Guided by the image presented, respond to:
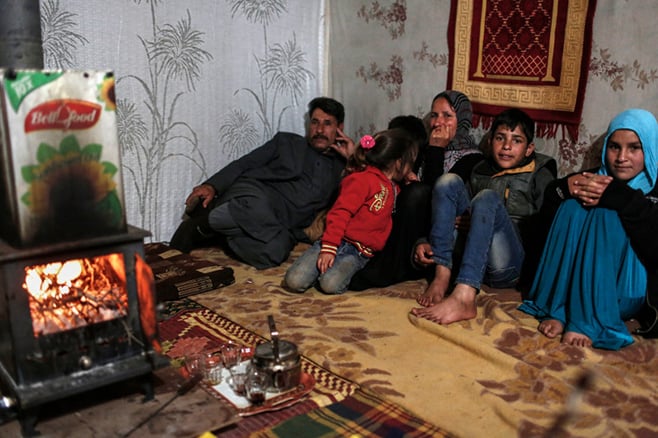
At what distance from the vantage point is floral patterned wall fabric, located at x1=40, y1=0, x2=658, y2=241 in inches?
112

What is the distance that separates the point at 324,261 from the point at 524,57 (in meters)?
1.47

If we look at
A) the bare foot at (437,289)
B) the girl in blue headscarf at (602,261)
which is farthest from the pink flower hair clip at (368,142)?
the girl in blue headscarf at (602,261)

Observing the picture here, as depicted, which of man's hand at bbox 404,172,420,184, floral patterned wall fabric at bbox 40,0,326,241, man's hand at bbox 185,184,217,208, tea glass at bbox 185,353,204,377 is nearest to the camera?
tea glass at bbox 185,353,204,377

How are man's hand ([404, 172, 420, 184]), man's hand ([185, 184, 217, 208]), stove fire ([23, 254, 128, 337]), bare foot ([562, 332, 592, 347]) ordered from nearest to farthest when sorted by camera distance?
stove fire ([23, 254, 128, 337])
bare foot ([562, 332, 592, 347])
man's hand ([404, 172, 420, 184])
man's hand ([185, 184, 217, 208])

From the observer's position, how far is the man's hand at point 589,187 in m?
2.30

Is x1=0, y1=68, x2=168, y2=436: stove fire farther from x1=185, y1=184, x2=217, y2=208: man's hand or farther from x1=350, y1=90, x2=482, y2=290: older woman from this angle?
x1=185, y1=184, x2=217, y2=208: man's hand

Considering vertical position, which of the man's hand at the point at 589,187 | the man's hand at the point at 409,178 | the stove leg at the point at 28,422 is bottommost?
the stove leg at the point at 28,422

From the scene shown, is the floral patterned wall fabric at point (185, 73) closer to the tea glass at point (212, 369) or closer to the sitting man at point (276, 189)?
the sitting man at point (276, 189)

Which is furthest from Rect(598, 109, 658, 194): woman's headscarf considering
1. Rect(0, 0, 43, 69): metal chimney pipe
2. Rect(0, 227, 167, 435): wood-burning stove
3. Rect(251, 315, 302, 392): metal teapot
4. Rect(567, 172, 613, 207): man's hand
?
Rect(0, 0, 43, 69): metal chimney pipe

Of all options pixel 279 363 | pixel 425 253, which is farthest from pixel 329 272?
pixel 279 363

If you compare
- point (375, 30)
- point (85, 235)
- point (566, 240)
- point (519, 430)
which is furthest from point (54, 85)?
point (375, 30)

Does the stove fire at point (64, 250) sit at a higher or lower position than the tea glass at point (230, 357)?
higher

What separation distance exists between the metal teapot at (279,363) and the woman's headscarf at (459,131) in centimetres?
163

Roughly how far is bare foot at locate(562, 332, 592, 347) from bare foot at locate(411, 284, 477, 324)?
0.40 meters
